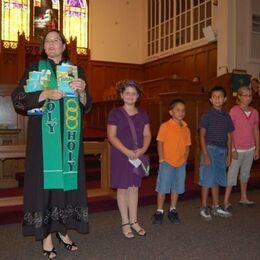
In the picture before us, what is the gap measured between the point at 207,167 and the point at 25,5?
1039 cm

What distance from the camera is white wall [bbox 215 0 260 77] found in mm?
9891

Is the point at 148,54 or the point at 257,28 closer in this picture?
the point at 257,28

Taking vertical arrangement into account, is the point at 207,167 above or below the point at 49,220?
above

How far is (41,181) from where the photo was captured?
2584 millimetres

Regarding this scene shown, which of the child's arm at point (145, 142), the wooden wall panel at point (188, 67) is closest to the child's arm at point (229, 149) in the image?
the child's arm at point (145, 142)

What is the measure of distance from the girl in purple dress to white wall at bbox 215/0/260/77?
7.41 meters

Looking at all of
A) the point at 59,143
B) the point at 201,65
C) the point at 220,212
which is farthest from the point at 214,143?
the point at 201,65

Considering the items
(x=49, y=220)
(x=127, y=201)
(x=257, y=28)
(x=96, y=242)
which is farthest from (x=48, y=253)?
(x=257, y=28)

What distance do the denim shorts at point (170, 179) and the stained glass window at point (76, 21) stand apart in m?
10.1

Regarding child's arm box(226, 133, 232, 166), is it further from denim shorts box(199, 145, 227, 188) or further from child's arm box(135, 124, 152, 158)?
child's arm box(135, 124, 152, 158)

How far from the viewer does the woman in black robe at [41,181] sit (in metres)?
2.55

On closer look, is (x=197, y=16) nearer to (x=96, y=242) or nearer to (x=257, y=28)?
(x=257, y=28)

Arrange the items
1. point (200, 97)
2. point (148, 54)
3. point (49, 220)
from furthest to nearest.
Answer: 1. point (148, 54)
2. point (200, 97)
3. point (49, 220)

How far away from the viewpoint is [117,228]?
3484 millimetres
